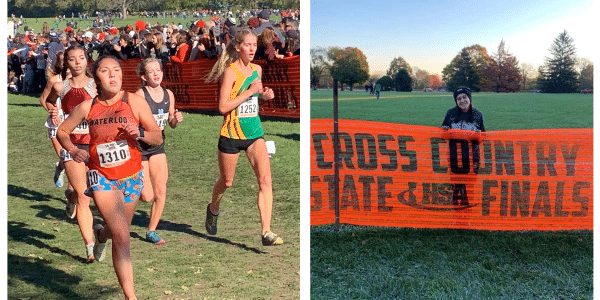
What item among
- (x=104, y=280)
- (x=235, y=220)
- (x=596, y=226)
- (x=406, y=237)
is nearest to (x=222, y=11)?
(x=235, y=220)

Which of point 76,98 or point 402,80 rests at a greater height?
point 402,80

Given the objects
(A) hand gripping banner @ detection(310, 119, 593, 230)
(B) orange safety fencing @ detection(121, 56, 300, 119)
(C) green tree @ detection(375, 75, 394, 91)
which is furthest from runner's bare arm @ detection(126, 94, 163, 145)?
(C) green tree @ detection(375, 75, 394, 91)

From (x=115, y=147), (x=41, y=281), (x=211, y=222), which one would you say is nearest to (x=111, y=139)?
(x=115, y=147)

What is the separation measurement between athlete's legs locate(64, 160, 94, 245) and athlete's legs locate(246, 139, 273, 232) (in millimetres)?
1234

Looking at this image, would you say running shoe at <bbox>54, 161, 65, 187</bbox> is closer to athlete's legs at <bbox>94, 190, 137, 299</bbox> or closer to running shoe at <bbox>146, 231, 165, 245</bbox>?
running shoe at <bbox>146, 231, 165, 245</bbox>

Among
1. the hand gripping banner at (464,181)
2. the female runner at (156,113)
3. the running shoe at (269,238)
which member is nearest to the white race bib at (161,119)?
the female runner at (156,113)

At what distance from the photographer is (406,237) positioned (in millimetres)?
5949

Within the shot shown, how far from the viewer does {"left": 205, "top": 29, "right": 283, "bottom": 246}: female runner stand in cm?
467

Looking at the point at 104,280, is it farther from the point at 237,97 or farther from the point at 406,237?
the point at 406,237

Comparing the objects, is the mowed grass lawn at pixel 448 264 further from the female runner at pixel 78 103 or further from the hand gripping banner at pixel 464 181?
the female runner at pixel 78 103

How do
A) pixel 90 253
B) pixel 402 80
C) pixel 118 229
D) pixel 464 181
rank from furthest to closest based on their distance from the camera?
pixel 402 80 < pixel 464 181 < pixel 90 253 < pixel 118 229

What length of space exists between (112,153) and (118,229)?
17.3 inches

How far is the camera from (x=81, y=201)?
196 inches

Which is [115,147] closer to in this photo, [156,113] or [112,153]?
[112,153]
